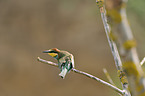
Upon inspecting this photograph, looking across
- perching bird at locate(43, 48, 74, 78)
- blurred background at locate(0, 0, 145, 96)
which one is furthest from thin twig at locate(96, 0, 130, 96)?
blurred background at locate(0, 0, 145, 96)

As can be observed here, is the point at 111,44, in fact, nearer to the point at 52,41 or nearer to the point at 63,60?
the point at 63,60

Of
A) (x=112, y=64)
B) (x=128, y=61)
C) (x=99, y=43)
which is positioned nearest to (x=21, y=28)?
(x=99, y=43)

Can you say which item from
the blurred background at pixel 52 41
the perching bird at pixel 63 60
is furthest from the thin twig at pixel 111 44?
the blurred background at pixel 52 41

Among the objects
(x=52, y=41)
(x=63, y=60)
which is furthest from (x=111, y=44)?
(x=52, y=41)

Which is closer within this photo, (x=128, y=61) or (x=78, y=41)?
(x=128, y=61)

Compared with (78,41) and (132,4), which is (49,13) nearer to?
(78,41)

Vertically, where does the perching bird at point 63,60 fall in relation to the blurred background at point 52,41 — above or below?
above

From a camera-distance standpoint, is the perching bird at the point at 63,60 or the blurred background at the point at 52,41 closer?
the perching bird at the point at 63,60

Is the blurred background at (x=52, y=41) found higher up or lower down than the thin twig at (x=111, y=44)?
lower down

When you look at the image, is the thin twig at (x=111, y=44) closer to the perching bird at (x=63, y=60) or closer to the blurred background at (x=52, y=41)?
the perching bird at (x=63, y=60)
